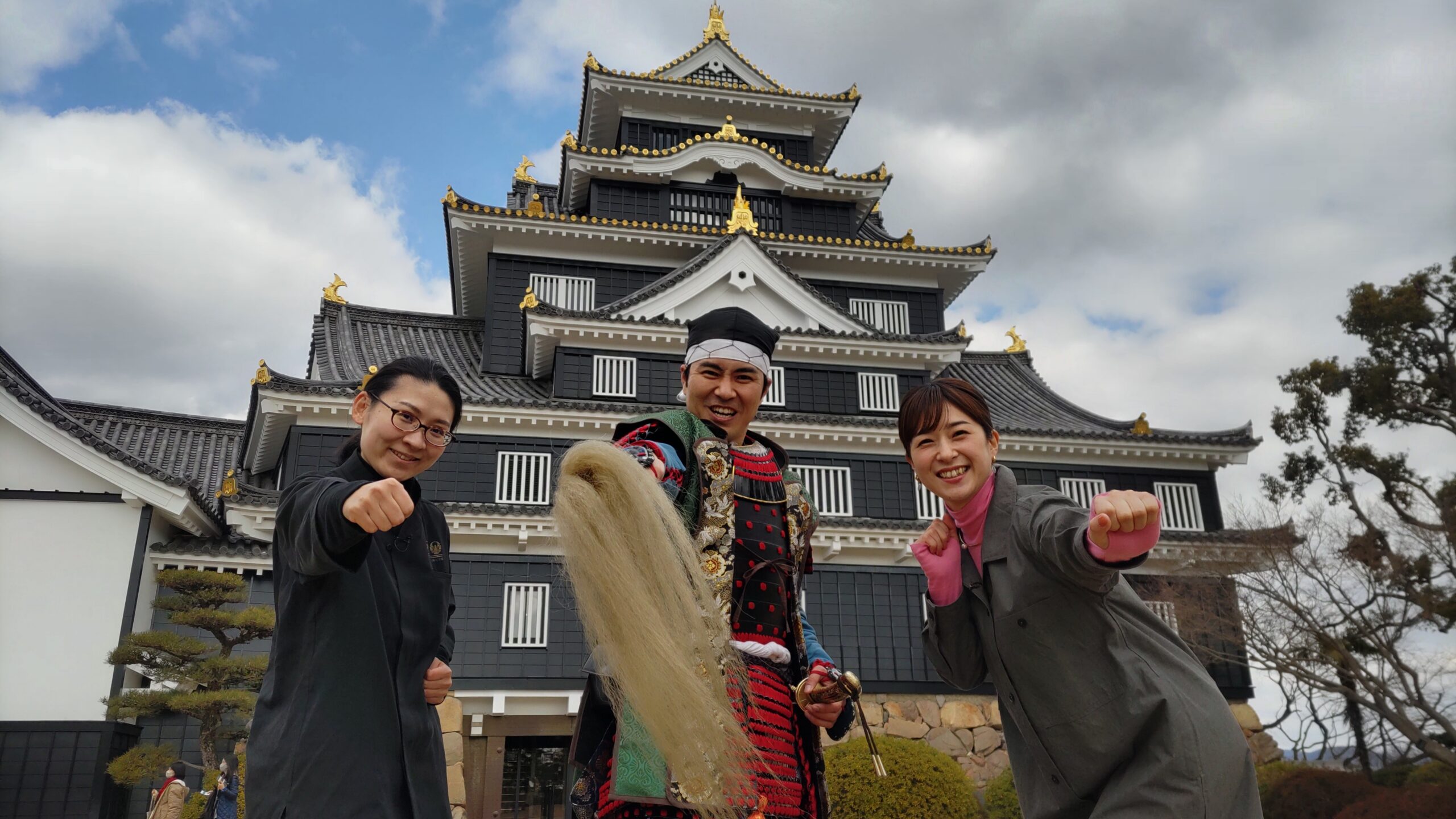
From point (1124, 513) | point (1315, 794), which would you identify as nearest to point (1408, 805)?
point (1315, 794)

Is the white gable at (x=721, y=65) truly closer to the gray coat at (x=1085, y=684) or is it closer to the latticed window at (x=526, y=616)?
the latticed window at (x=526, y=616)

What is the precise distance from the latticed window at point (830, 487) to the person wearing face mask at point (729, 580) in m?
13.9

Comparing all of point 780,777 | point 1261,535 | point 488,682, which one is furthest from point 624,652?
point 1261,535

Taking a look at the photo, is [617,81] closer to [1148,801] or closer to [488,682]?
[488,682]

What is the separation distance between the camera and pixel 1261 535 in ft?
52.4

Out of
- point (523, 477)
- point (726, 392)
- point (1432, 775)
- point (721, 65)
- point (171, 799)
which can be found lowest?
point (1432, 775)

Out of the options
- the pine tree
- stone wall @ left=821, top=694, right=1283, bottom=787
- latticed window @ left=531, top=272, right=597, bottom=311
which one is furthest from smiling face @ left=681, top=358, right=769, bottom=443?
latticed window @ left=531, top=272, right=597, bottom=311

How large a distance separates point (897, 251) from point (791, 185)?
10.1ft

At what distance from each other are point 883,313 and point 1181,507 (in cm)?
747

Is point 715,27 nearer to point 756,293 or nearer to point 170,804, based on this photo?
point 756,293

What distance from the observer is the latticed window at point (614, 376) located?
57.3 ft

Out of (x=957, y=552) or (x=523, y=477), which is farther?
(x=523, y=477)

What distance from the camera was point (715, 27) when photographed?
80.0 ft

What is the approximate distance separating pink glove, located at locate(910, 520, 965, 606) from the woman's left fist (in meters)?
0.66
